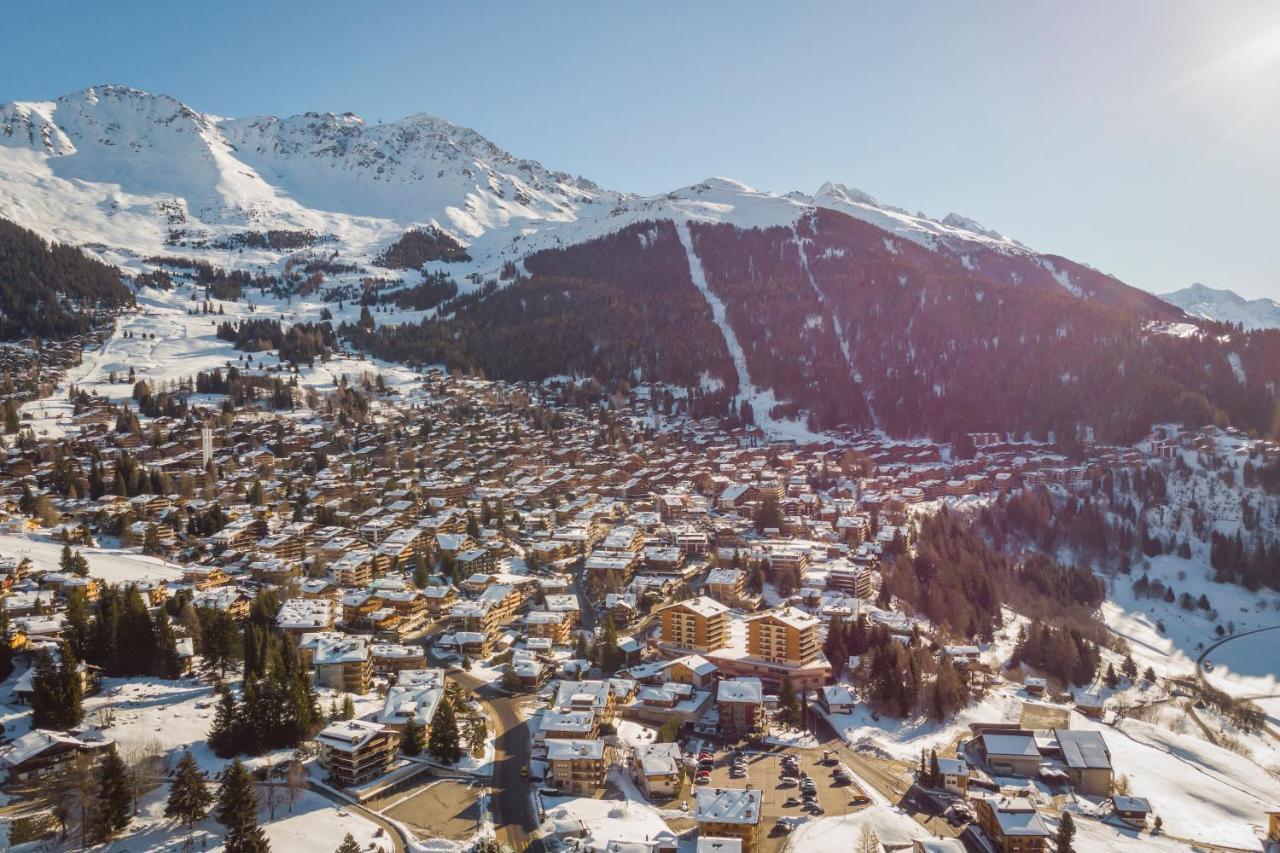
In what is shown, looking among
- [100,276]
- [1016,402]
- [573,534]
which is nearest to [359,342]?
[100,276]

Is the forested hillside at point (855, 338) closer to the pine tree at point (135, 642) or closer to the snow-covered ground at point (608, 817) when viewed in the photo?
the pine tree at point (135, 642)

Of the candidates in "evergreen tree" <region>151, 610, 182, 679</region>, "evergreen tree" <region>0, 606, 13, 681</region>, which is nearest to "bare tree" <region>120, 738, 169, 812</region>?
"evergreen tree" <region>151, 610, 182, 679</region>

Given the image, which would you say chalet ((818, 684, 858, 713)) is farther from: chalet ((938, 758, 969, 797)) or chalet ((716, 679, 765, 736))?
chalet ((938, 758, 969, 797))

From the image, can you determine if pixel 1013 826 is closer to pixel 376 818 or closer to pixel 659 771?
pixel 659 771

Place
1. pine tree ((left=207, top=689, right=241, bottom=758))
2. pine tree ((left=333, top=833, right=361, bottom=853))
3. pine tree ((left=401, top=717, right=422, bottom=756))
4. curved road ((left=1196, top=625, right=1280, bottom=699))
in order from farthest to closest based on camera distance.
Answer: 1. curved road ((left=1196, top=625, right=1280, bottom=699))
2. pine tree ((left=401, top=717, right=422, bottom=756))
3. pine tree ((left=207, top=689, right=241, bottom=758))
4. pine tree ((left=333, top=833, right=361, bottom=853))

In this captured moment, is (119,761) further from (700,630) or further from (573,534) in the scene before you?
(573,534)

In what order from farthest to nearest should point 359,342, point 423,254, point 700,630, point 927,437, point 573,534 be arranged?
point 423,254 < point 359,342 < point 927,437 < point 573,534 < point 700,630
